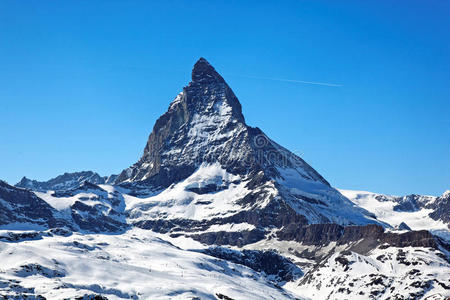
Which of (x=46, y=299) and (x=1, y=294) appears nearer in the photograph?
(x=1, y=294)

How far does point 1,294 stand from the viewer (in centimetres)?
17088

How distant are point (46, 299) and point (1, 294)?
715 inches

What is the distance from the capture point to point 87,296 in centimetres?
18125

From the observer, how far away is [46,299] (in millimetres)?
187250

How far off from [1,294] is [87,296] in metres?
20.9

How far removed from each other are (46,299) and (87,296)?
13.1 metres
